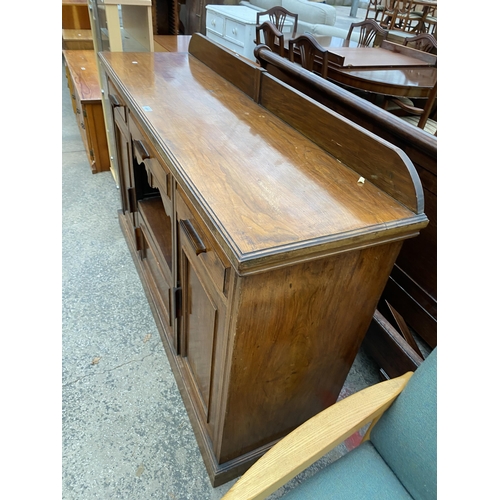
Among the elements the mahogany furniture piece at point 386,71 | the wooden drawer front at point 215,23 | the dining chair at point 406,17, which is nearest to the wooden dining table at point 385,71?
the mahogany furniture piece at point 386,71

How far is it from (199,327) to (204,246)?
367mm

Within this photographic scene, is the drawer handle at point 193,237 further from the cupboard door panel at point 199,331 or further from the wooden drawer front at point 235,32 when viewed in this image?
the wooden drawer front at point 235,32

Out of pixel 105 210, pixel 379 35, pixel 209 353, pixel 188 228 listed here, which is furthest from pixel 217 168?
pixel 379 35

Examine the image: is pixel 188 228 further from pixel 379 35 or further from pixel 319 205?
pixel 379 35

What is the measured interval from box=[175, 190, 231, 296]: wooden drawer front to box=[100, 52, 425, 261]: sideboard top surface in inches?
3.5

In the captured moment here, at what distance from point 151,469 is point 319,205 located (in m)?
1.07

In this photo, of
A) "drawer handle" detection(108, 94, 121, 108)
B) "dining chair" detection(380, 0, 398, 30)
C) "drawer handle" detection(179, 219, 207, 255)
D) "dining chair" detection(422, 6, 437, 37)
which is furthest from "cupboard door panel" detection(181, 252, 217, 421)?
"dining chair" detection(380, 0, 398, 30)

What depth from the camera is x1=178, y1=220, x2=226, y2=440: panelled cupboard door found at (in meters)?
0.93

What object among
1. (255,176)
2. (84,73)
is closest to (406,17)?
(84,73)

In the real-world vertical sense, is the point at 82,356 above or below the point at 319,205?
below

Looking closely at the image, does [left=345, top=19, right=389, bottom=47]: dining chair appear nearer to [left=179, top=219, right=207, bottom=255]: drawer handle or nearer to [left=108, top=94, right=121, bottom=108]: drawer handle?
[left=108, top=94, right=121, bottom=108]: drawer handle

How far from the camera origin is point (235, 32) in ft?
14.9

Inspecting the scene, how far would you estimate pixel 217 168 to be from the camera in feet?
2.96

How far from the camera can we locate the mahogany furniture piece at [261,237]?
0.75m
